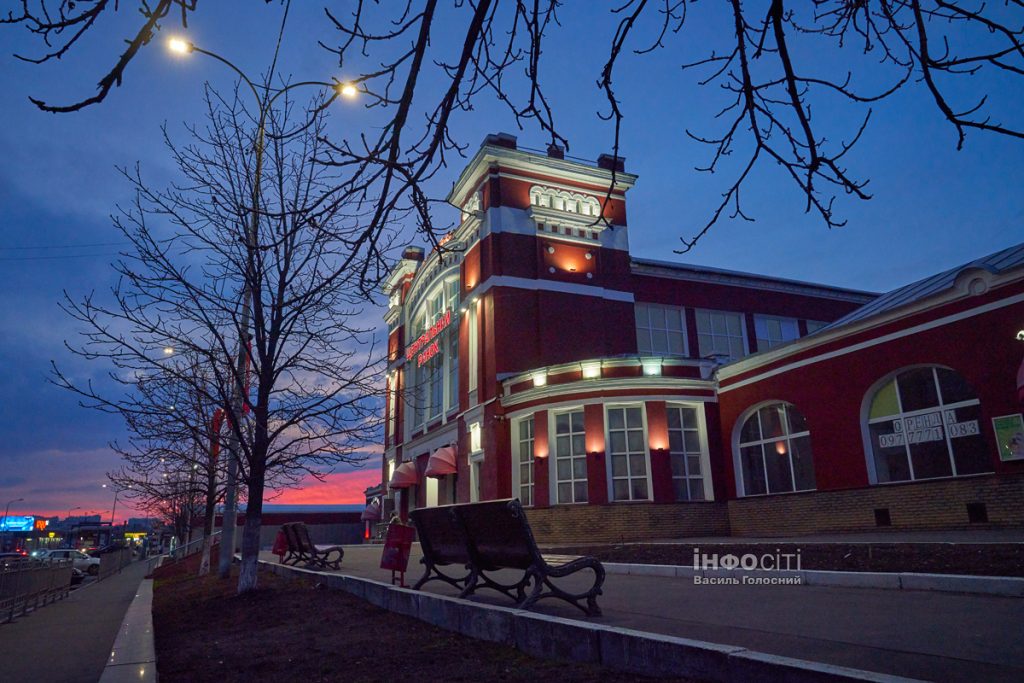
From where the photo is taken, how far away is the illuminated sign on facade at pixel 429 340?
32.0m

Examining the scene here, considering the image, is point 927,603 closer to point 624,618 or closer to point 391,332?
point 624,618

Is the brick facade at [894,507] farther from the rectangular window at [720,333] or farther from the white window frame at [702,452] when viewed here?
the rectangular window at [720,333]

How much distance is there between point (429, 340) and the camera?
33.8 meters

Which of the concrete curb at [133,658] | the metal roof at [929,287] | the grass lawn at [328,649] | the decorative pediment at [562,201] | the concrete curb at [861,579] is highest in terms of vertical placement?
the decorative pediment at [562,201]

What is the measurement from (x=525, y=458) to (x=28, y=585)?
15.0 m

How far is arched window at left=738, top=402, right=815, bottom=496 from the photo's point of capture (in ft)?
61.0

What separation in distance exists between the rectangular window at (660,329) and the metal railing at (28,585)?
2330cm

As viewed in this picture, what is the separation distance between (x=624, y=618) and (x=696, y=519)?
16709 millimetres

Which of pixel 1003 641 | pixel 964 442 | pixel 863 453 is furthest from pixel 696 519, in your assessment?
pixel 1003 641

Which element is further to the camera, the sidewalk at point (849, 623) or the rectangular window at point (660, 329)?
the rectangular window at point (660, 329)

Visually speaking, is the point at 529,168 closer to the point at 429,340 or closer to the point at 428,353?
the point at 429,340

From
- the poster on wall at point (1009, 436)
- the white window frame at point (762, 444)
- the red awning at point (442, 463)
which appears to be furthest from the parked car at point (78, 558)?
the poster on wall at point (1009, 436)

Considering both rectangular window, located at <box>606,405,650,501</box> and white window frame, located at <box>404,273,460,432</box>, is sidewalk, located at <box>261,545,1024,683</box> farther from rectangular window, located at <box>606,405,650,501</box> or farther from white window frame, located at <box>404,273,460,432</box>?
white window frame, located at <box>404,273,460,432</box>

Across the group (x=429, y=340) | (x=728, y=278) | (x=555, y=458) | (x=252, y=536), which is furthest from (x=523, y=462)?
(x=728, y=278)
